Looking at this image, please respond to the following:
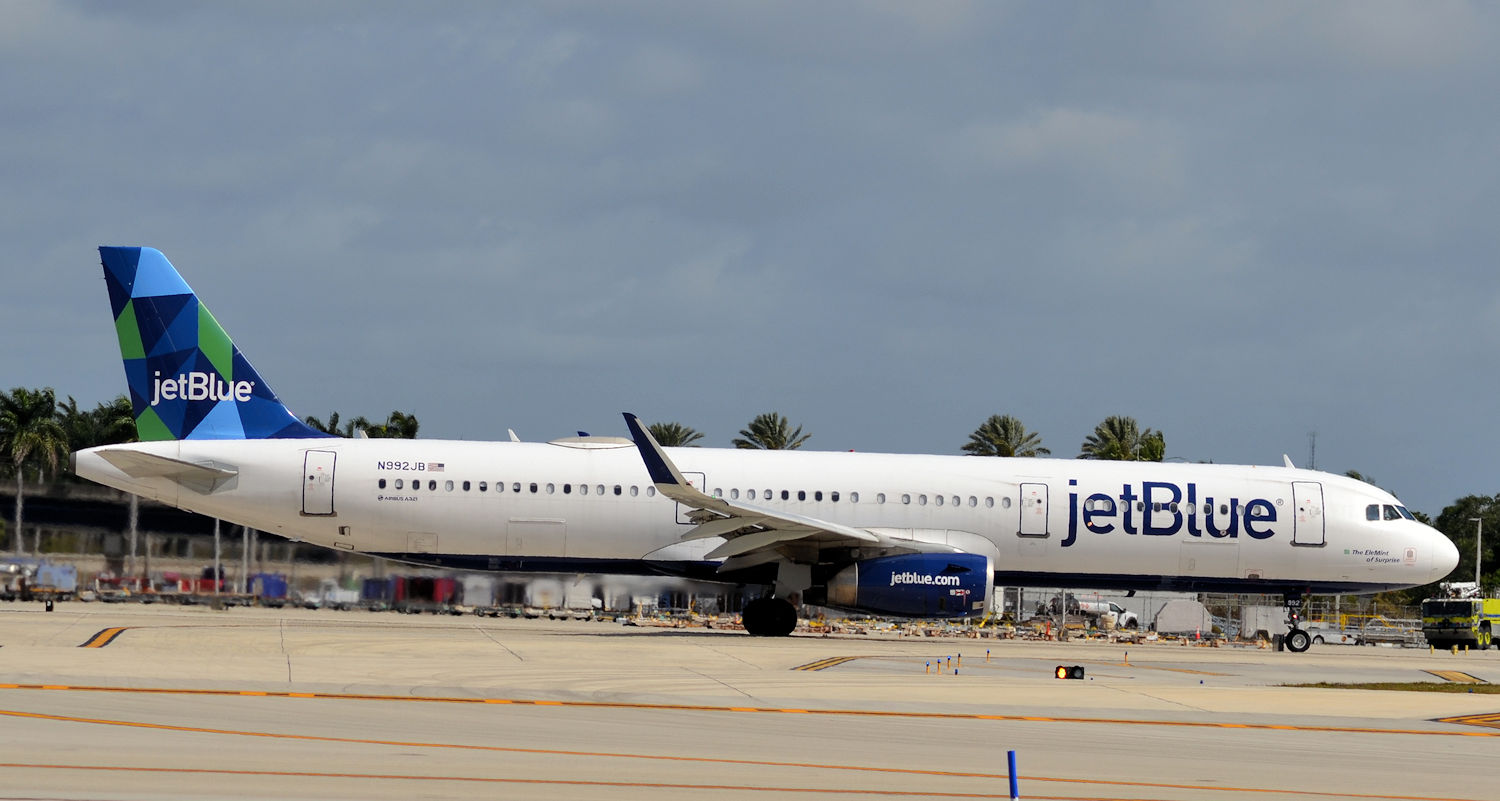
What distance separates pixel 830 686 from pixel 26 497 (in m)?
22.1

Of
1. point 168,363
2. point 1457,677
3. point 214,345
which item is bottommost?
point 1457,677

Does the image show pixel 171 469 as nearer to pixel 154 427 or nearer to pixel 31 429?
pixel 154 427

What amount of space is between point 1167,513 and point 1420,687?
845cm

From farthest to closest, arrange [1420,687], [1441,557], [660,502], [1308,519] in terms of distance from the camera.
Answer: [1441,557] < [1308,519] < [660,502] < [1420,687]

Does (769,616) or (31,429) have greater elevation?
(31,429)

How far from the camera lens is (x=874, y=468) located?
1115 inches

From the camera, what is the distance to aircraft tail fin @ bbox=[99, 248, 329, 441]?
27.9m

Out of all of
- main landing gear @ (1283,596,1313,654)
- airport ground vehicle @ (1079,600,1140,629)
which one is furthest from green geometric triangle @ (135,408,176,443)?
airport ground vehicle @ (1079,600,1140,629)

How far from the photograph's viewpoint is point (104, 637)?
2188 cm

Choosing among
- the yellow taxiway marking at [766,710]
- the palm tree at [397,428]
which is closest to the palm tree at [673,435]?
the palm tree at [397,428]

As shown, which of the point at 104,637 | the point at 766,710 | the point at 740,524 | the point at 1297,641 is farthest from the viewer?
the point at 1297,641

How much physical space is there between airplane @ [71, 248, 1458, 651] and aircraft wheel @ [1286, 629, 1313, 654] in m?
1.34

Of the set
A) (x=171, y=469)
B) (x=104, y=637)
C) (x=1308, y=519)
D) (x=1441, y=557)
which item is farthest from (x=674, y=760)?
(x=1441, y=557)

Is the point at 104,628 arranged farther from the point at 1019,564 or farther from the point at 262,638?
the point at 1019,564
